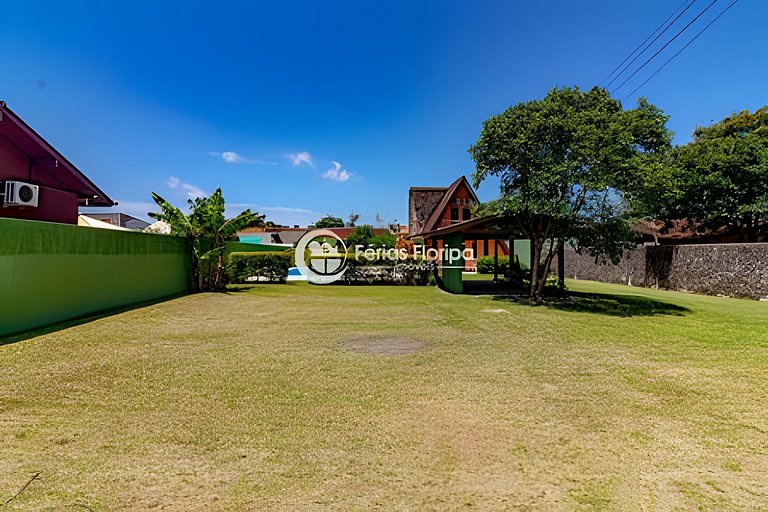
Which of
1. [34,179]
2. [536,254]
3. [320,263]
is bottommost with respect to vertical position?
[320,263]

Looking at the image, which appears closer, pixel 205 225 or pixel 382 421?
pixel 382 421

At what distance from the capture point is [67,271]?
8.82 m

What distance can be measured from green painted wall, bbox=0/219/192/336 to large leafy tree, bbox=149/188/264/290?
2.49m

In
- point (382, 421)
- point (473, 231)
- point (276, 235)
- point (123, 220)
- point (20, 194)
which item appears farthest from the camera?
point (276, 235)

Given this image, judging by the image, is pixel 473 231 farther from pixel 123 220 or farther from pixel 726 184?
pixel 123 220

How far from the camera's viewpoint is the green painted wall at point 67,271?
286 inches

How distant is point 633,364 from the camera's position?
18.8ft

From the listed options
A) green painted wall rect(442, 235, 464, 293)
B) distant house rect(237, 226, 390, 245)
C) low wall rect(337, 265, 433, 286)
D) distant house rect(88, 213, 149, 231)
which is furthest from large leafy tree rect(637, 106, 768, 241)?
distant house rect(88, 213, 149, 231)

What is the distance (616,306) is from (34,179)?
1804 cm

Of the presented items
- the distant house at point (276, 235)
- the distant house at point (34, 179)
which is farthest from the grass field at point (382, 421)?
the distant house at point (276, 235)

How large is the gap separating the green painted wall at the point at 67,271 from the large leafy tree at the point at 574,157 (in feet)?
36.4
